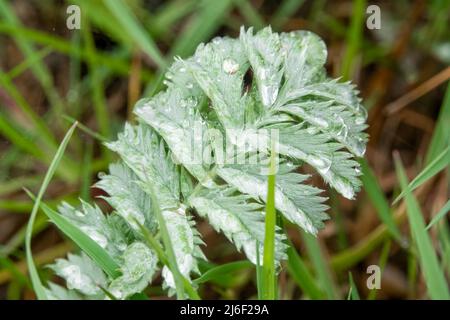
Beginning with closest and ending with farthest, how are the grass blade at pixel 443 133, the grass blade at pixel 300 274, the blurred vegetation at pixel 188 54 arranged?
the grass blade at pixel 300 274 < the grass blade at pixel 443 133 < the blurred vegetation at pixel 188 54

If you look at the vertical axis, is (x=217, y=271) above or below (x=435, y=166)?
below

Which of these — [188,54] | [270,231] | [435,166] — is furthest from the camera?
[188,54]

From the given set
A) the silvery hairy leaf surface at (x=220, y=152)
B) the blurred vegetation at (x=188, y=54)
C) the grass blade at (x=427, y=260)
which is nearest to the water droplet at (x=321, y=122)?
the silvery hairy leaf surface at (x=220, y=152)

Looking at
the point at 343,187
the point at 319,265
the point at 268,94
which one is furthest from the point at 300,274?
the point at 268,94

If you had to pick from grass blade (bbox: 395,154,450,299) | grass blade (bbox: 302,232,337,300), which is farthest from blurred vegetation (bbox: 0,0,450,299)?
grass blade (bbox: 395,154,450,299)

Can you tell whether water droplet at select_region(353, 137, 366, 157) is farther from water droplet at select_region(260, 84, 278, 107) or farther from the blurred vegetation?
the blurred vegetation

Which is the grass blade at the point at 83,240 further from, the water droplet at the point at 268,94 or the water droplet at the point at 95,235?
the water droplet at the point at 268,94

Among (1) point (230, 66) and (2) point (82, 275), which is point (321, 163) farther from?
(2) point (82, 275)
